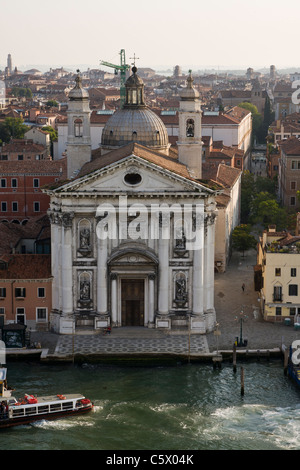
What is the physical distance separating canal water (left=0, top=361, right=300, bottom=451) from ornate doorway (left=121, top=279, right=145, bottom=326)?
13.6 ft

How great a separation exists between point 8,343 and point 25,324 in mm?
2390

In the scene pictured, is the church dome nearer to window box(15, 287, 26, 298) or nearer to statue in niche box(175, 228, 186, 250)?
statue in niche box(175, 228, 186, 250)

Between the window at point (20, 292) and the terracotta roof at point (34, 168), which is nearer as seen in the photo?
the window at point (20, 292)

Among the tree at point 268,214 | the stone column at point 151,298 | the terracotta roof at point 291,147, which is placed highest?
the terracotta roof at point 291,147

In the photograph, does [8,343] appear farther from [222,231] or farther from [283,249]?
[222,231]

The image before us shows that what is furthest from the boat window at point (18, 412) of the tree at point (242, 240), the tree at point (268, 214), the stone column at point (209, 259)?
the tree at point (268, 214)

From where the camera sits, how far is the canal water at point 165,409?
114 feet

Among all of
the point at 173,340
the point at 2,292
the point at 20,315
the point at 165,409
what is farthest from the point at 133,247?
the point at 165,409

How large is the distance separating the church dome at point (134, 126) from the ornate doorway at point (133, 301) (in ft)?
27.8

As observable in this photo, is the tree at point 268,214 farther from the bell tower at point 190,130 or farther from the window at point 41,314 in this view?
the window at point 41,314

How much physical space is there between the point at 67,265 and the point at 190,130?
9.93m

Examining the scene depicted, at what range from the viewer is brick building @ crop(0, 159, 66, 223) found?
6556cm

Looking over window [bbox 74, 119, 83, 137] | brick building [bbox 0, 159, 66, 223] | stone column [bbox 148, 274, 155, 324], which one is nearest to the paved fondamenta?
stone column [bbox 148, 274, 155, 324]
